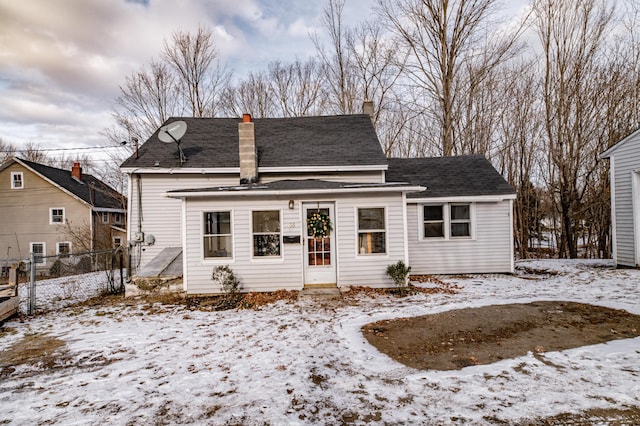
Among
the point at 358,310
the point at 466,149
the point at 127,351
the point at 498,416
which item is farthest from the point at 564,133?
the point at 127,351

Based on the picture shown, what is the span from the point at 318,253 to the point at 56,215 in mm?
21109

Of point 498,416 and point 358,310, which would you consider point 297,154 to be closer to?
point 358,310

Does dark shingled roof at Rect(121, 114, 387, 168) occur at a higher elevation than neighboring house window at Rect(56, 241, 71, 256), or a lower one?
higher

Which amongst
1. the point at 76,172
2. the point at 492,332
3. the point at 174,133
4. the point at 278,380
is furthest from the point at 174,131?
the point at 76,172

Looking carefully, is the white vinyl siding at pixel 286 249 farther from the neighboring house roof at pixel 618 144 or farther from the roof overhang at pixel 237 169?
the neighboring house roof at pixel 618 144

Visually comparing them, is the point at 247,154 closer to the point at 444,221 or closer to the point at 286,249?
the point at 286,249

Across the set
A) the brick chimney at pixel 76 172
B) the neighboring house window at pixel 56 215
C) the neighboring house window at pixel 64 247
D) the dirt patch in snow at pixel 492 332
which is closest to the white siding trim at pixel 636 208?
the dirt patch in snow at pixel 492 332

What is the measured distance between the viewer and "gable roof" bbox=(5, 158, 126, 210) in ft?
68.6

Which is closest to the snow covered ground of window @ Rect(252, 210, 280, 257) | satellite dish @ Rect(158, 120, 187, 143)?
window @ Rect(252, 210, 280, 257)

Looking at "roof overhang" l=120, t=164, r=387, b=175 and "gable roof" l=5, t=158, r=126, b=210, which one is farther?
"gable roof" l=5, t=158, r=126, b=210

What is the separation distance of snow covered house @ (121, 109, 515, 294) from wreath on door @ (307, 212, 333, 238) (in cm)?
3

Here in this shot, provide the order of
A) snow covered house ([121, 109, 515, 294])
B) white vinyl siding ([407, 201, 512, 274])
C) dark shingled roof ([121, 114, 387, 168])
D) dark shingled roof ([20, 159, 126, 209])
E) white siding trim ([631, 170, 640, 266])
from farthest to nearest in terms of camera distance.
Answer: dark shingled roof ([20, 159, 126, 209])
dark shingled roof ([121, 114, 387, 168])
white vinyl siding ([407, 201, 512, 274])
white siding trim ([631, 170, 640, 266])
snow covered house ([121, 109, 515, 294])

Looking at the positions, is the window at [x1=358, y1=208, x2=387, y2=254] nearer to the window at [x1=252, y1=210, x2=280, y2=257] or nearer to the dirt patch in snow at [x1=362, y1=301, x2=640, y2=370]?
the window at [x1=252, y1=210, x2=280, y2=257]

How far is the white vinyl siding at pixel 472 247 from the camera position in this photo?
10562 mm
